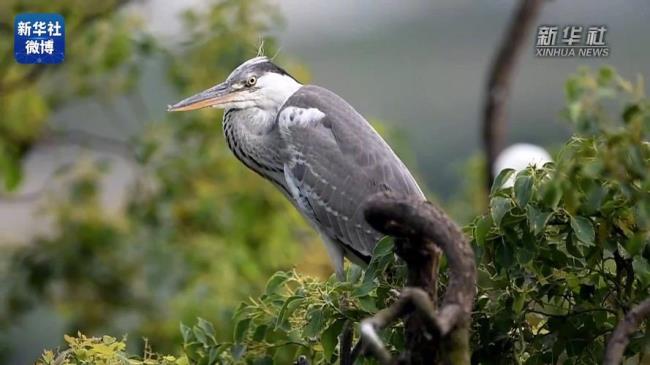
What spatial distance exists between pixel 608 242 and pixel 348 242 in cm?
85

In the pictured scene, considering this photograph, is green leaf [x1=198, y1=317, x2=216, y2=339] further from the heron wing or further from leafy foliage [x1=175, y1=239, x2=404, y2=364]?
the heron wing

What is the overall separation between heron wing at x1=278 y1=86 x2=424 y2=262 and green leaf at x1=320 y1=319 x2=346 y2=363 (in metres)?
0.69

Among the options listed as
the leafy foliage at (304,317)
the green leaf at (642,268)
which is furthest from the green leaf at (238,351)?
the green leaf at (642,268)

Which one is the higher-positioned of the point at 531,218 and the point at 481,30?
the point at 481,30

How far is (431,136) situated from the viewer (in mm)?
3979

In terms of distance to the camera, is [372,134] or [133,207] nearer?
[372,134]

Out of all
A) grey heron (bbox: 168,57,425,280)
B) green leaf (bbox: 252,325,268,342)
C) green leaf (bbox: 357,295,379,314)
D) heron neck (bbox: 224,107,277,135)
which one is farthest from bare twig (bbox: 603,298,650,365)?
heron neck (bbox: 224,107,277,135)

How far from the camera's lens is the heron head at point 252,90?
89.0 inches

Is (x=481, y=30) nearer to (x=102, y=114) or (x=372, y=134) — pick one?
(x=102, y=114)

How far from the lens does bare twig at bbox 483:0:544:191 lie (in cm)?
350

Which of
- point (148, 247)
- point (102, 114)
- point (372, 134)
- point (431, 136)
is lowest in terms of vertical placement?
point (372, 134)

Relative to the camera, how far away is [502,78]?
3588 millimetres

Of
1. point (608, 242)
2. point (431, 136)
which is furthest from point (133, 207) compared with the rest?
point (608, 242)

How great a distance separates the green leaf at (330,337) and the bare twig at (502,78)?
219 cm
